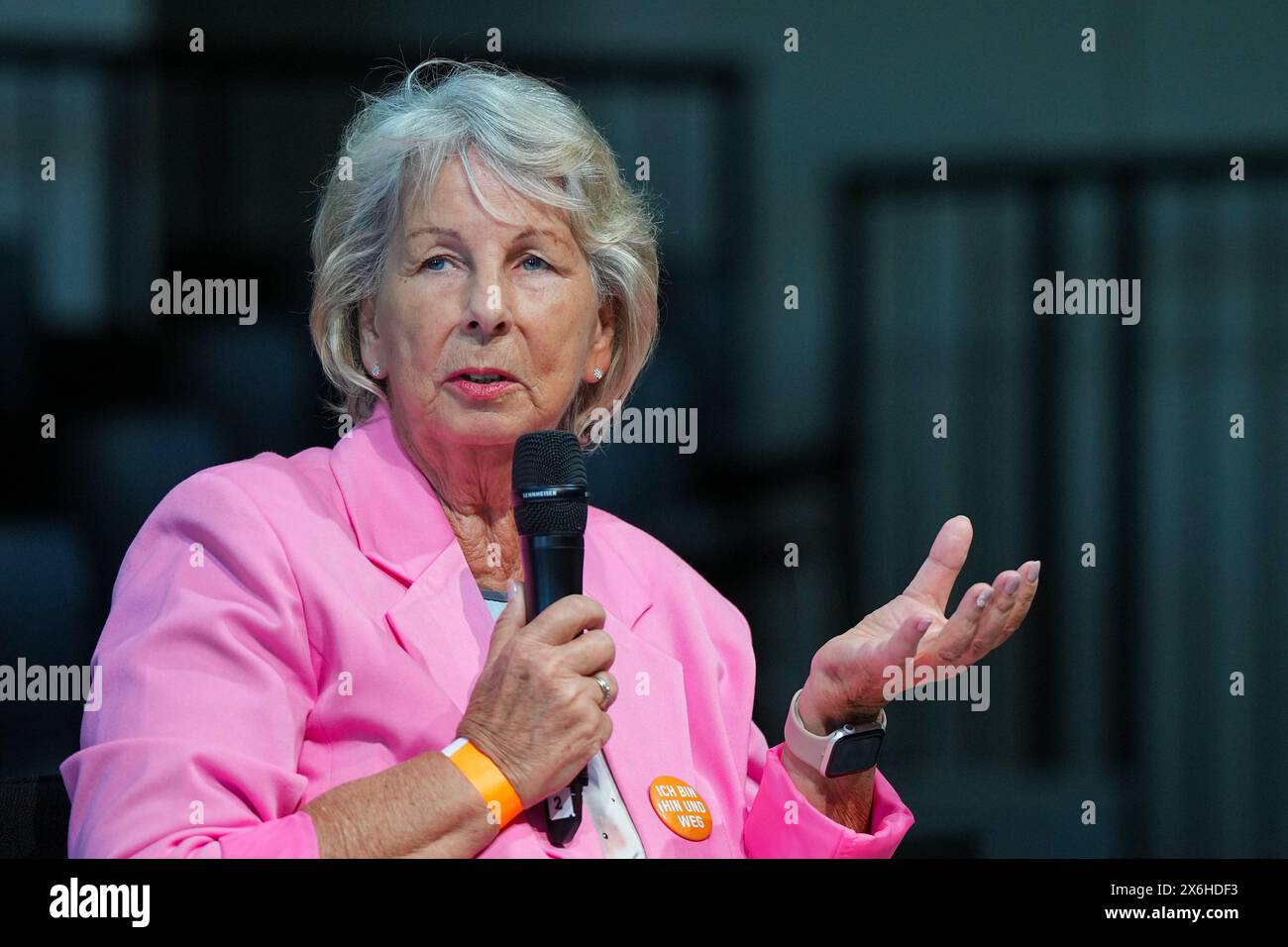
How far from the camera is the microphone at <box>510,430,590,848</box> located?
189cm

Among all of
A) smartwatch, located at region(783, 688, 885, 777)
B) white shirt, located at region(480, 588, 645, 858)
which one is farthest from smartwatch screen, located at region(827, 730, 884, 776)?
white shirt, located at region(480, 588, 645, 858)

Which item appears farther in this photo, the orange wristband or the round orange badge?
the round orange badge

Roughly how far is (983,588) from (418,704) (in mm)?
894

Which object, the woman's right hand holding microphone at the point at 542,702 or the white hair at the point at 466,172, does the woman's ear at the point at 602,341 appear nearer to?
the white hair at the point at 466,172

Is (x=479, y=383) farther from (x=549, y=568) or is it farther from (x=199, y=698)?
(x=199, y=698)

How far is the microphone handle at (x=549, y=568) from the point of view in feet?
6.21

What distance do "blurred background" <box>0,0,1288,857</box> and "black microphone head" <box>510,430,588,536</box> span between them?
56 centimetres

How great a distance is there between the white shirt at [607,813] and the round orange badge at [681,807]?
0.06 m

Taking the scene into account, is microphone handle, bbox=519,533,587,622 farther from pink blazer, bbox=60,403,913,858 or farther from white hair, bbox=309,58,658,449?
white hair, bbox=309,58,658,449

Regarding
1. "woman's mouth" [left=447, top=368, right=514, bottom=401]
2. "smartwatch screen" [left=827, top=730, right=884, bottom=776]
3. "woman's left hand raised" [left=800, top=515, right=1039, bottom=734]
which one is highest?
"woman's mouth" [left=447, top=368, right=514, bottom=401]

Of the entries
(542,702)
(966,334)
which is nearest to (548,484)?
(542,702)

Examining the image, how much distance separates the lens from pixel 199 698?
1846 millimetres

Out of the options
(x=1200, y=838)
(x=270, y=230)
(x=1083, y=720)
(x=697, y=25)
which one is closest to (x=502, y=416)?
(x=270, y=230)

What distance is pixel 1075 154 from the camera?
2398mm
